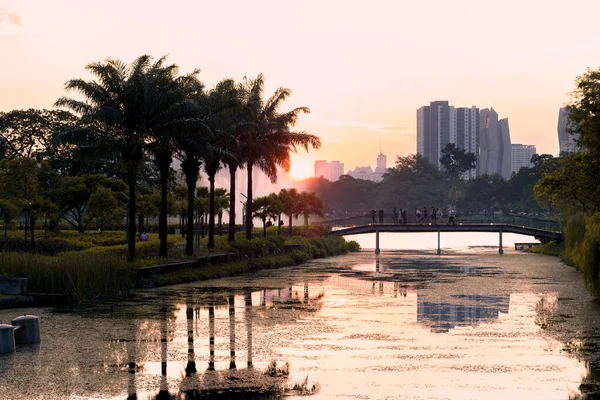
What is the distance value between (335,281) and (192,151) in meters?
11.1

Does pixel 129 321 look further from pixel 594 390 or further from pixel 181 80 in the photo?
pixel 181 80

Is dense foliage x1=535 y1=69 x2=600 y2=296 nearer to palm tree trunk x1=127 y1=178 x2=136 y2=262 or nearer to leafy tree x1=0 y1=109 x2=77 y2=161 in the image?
palm tree trunk x1=127 y1=178 x2=136 y2=262

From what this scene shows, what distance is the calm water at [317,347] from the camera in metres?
16.0

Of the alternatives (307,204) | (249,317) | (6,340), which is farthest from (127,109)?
(307,204)

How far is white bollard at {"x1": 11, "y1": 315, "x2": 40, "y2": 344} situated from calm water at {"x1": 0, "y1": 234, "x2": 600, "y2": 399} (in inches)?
14.6

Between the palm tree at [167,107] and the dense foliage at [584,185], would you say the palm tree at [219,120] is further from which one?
the dense foliage at [584,185]

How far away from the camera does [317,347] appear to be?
2077cm

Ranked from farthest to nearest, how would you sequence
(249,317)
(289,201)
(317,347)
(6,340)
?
(289,201)
(249,317)
(317,347)
(6,340)

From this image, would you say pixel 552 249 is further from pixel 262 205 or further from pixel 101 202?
pixel 101 202

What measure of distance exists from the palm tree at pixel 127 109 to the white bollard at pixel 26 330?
70.9ft

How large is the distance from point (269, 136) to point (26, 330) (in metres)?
45.3

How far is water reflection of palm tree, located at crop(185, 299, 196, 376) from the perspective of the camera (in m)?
17.8

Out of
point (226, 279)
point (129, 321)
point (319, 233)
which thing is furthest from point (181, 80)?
point (319, 233)

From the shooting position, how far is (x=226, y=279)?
4422cm
